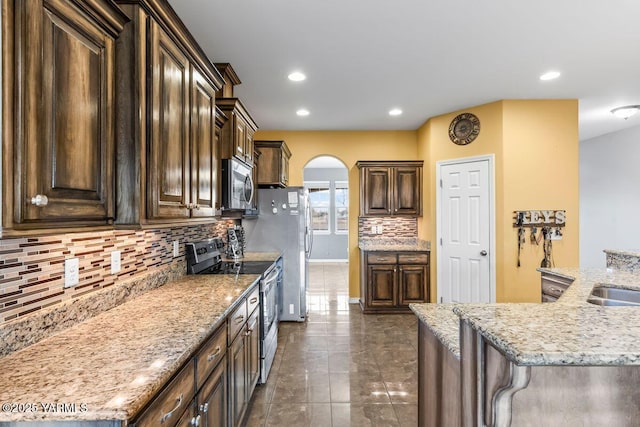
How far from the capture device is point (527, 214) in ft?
12.5

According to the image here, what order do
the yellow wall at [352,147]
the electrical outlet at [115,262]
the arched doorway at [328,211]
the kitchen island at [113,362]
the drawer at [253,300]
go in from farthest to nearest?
1. the arched doorway at [328,211]
2. the yellow wall at [352,147]
3. the drawer at [253,300]
4. the electrical outlet at [115,262]
5. the kitchen island at [113,362]

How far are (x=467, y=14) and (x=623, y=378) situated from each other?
220 cm

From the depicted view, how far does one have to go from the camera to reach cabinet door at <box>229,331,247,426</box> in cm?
181

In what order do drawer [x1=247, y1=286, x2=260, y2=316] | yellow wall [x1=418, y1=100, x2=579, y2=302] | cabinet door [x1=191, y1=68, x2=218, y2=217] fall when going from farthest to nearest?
yellow wall [x1=418, y1=100, x2=579, y2=302], drawer [x1=247, y1=286, x2=260, y2=316], cabinet door [x1=191, y1=68, x2=218, y2=217]

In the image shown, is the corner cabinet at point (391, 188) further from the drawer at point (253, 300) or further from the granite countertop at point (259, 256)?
the drawer at point (253, 300)

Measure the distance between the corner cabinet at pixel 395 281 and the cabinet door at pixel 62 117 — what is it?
3.84 metres

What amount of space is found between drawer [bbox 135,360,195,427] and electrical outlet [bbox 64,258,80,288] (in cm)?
66

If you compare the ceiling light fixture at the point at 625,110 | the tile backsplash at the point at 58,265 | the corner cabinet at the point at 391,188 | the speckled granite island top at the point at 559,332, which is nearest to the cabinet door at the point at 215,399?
the tile backsplash at the point at 58,265

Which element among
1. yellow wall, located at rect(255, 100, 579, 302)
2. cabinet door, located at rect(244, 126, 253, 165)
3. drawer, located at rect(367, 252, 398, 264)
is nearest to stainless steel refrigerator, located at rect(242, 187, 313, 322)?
cabinet door, located at rect(244, 126, 253, 165)

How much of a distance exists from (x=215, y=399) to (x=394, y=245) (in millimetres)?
3867

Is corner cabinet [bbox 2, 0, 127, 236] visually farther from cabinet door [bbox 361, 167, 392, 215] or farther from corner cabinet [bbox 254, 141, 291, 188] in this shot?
cabinet door [bbox 361, 167, 392, 215]

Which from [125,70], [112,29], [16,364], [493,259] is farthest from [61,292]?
[493,259]

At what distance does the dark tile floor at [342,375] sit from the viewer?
2350 millimetres

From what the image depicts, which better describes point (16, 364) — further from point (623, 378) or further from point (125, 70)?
point (623, 378)
